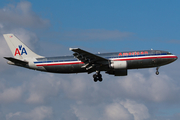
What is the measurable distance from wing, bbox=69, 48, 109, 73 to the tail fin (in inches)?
362

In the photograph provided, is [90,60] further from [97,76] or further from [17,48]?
[17,48]

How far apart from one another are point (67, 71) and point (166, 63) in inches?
667

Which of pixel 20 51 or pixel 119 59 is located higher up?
pixel 20 51

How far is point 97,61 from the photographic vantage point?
152 feet

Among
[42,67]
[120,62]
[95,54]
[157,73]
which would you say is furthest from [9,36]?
[157,73]

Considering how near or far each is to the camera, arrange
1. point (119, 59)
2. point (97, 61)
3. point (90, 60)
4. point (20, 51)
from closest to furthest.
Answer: point (119, 59) → point (90, 60) → point (97, 61) → point (20, 51)

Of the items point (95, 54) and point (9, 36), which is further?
point (9, 36)

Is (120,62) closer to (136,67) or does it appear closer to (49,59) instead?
(136,67)

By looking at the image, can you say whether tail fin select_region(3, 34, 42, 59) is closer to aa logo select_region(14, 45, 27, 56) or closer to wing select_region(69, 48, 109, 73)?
aa logo select_region(14, 45, 27, 56)

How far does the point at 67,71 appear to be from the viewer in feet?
156

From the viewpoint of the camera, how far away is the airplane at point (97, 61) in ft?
150

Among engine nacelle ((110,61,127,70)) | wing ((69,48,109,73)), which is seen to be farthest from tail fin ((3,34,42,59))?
engine nacelle ((110,61,127,70))

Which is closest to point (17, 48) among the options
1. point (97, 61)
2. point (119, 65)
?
point (97, 61)

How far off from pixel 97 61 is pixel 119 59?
12.1ft
